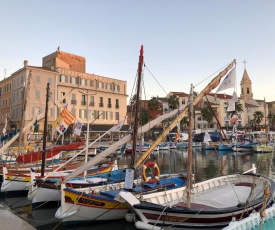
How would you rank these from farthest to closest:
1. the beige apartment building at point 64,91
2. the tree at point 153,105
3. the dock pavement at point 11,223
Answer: the tree at point 153,105 → the beige apartment building at point 64,91 → the dock pavement at point 11,223

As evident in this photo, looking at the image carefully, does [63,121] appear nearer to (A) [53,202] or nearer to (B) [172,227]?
(A) [53,202]

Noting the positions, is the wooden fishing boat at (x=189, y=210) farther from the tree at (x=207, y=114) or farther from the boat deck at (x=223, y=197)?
the tree at (x=207, y=114)

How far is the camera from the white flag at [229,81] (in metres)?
14.8

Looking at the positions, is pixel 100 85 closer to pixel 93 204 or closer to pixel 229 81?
pixel 93 204

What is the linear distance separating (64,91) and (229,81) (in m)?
56.2

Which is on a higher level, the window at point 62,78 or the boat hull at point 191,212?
the window at point 62,78

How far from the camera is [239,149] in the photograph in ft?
209

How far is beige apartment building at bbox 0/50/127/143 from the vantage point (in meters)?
62.3

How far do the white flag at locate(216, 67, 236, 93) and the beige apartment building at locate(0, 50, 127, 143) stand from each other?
159 feet

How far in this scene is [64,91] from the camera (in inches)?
2608

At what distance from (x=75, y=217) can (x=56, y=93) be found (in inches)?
2074

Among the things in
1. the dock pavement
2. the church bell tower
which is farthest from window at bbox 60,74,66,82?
the church bell tower

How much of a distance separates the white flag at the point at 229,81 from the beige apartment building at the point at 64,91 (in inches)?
1914

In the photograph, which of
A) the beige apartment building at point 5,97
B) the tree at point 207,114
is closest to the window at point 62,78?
the beige apartment building at point 5,97
